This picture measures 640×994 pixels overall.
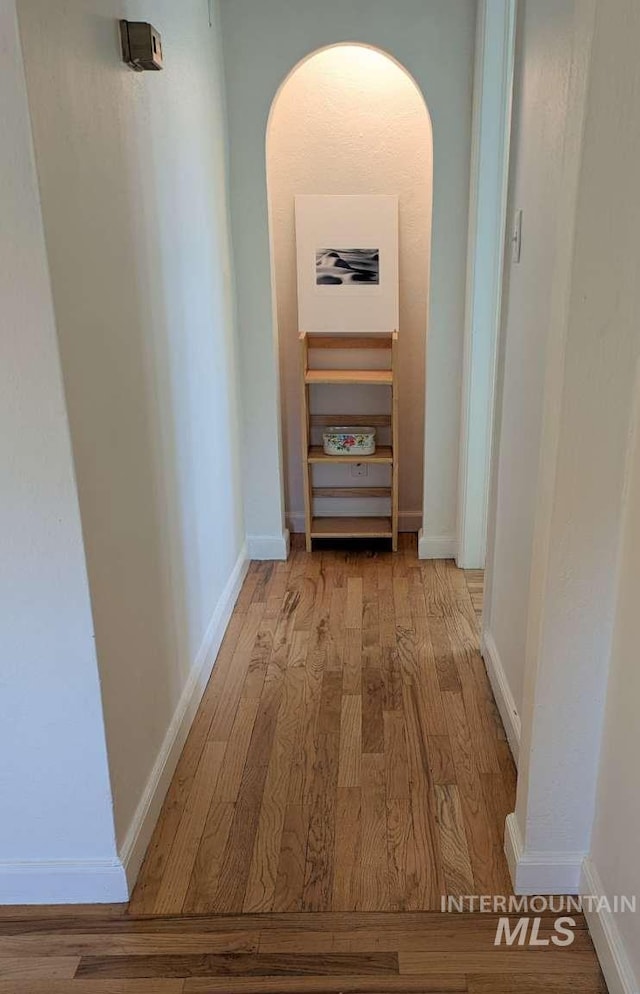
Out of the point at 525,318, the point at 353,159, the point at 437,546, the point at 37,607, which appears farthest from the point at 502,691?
the point at 353,159

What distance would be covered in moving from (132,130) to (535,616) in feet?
4.66

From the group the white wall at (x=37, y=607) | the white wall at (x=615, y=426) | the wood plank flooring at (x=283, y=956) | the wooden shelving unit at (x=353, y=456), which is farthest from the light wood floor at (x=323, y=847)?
the wooden shelving unit at (x=353, y=456)

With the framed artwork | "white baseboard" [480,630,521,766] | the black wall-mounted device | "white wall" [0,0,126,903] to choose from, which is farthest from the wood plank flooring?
the framed artwork

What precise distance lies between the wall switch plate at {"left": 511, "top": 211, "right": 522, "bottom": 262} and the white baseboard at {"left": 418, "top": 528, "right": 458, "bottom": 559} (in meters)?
1.57

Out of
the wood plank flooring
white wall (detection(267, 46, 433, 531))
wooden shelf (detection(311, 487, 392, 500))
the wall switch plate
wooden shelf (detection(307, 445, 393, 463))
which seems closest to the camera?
the wood plank flooring

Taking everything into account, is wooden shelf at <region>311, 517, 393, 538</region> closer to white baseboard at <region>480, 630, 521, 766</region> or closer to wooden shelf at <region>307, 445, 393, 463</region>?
wooden shelf at <region>307, 445, 393, 463</region>

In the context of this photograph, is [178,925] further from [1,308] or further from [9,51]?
[9,51]

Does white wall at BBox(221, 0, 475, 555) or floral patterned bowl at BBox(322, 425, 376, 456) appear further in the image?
floral patterned bowl at BBox(322, 425, 376, 456)

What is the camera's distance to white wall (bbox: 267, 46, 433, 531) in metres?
3.26

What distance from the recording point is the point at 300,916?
64.2 inches

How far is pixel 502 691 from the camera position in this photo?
2.26 meters

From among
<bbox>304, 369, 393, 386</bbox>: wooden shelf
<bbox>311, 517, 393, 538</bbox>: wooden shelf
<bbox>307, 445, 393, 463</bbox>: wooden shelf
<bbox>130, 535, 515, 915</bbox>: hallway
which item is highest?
<bbox>304, 369, 393, 386</bbox>: wooden shelf

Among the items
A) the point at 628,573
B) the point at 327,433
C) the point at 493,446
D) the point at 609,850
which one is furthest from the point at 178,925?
the point at 327,433

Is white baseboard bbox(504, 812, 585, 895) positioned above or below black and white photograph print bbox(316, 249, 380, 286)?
below
